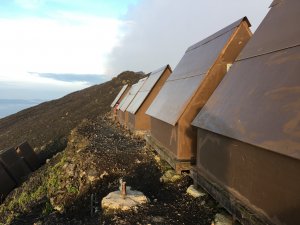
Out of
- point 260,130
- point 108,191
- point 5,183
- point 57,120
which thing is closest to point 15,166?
point 5,183

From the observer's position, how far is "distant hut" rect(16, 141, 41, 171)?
19.8m

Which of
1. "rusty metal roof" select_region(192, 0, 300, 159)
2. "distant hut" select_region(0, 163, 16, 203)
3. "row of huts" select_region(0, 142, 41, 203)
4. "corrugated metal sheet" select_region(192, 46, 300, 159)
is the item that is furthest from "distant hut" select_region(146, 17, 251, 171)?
"row of huts" select_region(0, 142, 41, 203)

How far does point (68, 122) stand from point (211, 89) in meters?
28.4

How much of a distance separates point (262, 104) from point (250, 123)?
0.33 metres

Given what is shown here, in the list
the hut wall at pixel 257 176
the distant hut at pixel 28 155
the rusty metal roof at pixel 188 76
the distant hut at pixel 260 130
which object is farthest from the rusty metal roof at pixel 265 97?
the distant hut at pixel 28 155

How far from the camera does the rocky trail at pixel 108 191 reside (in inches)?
290

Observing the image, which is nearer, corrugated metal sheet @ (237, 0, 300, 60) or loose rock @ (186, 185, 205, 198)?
corrugated metal sheet @ (237, 0, 300, 60)

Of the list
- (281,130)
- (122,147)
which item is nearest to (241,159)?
→ (281,130)

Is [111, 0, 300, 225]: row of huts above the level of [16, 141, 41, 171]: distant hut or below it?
above

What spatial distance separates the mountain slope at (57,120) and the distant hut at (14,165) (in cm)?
676

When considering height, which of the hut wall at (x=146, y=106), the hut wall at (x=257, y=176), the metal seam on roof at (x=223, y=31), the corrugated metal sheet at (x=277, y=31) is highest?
the metal seam on roof at (x=223, y=31)

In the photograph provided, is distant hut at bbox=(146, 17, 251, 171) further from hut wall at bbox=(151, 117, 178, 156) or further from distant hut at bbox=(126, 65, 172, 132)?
distant hut at bbox=(126, 65, 172, 132)

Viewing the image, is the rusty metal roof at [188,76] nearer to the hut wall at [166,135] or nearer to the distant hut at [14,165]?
the hut wall at [166,135]

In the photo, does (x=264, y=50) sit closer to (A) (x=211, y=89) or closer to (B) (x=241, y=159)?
(B) (x=241, y=159)
